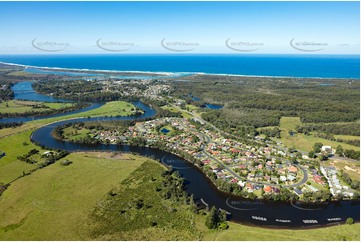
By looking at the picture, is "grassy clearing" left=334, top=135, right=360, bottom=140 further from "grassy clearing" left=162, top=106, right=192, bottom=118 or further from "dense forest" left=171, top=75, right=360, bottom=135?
"grassy clearing" left=162, top=106, right=192, bottom=118

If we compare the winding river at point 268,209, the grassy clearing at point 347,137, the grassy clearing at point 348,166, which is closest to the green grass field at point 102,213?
the winding river at point 268,209

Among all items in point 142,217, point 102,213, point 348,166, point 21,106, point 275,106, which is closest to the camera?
point 142,217

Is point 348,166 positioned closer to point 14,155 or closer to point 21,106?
point 14,155

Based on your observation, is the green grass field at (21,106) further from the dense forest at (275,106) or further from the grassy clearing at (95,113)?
the dense forest at (275,106)

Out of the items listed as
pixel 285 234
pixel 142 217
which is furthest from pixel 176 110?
pixel 285 234

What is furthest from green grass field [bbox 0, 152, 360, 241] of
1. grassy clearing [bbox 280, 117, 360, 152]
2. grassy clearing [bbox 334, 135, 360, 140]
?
grassy clearing [bbox 334, 135, 360, 140]
